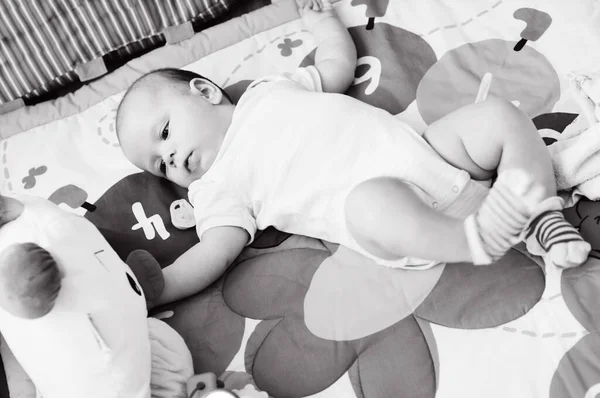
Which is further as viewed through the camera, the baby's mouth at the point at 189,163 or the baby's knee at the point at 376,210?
the baby's mouth at the point at 189,163

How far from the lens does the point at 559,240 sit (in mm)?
771

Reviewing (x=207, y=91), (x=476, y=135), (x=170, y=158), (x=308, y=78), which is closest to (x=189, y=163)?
(x=170, y=158)

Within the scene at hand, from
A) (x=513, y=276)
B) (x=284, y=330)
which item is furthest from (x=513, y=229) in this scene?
(x=284, y=330)

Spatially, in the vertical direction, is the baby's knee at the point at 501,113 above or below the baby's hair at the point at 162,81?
below

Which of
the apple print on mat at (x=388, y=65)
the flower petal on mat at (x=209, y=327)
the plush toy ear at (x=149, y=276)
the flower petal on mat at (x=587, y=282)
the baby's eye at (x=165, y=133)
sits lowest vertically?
the flower petal on mat at (x=587, y=282)

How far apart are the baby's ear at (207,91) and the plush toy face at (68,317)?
42 cm

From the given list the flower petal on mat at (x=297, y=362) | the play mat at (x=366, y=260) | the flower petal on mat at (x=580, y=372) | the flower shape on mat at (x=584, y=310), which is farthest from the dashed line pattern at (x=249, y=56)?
the flower petal on mat at (x=580, y=372)

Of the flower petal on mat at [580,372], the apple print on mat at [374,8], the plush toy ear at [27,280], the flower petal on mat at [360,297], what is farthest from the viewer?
the apple print on mat at [374,8]

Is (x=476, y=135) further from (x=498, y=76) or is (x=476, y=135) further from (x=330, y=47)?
(x=330, y=47)

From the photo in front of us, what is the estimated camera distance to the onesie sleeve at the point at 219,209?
0.95 m

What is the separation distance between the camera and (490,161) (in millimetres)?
849

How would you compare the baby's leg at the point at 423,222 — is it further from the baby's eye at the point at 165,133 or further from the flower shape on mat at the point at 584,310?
the baby's eye at the point at 165,133

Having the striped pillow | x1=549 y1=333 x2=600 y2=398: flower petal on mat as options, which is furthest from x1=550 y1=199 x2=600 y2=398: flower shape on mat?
the striped pillow

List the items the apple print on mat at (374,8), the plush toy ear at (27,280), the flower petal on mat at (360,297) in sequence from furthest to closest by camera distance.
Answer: the apple print on mat at (374,8)
the flower petal on mat at (360,297)
the plush toy ear at (27,280)
